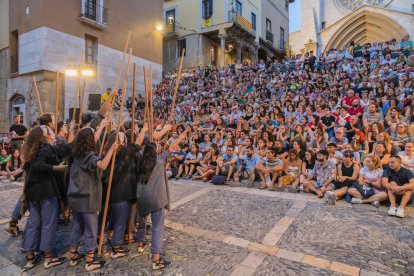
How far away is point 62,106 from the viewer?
49.6 feet

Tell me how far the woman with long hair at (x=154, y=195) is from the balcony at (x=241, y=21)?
2172cm

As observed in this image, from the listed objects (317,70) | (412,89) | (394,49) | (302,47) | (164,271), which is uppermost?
(302,47)

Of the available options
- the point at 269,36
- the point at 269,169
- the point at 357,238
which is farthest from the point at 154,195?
the point at 269,36

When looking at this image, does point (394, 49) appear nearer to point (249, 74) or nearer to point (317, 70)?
point (317, 70)

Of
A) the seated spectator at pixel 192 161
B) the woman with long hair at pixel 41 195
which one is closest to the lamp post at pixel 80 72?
the woman with long hair at pixel 41 195

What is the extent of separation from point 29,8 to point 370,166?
17235 mm

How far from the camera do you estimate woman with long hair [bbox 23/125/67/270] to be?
331cm

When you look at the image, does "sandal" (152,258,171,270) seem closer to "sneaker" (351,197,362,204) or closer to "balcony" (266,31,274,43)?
"sneaker" (351,197,362,204)

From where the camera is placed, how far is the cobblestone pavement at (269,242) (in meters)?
3.28

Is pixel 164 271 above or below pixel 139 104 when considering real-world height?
below

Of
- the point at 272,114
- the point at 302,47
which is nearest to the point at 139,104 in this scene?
the point at 272,114

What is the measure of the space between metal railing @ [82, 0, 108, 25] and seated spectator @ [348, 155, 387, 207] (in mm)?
16505

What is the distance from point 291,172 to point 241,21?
791 inches

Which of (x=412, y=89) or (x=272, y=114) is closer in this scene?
(x=412, y=89)
